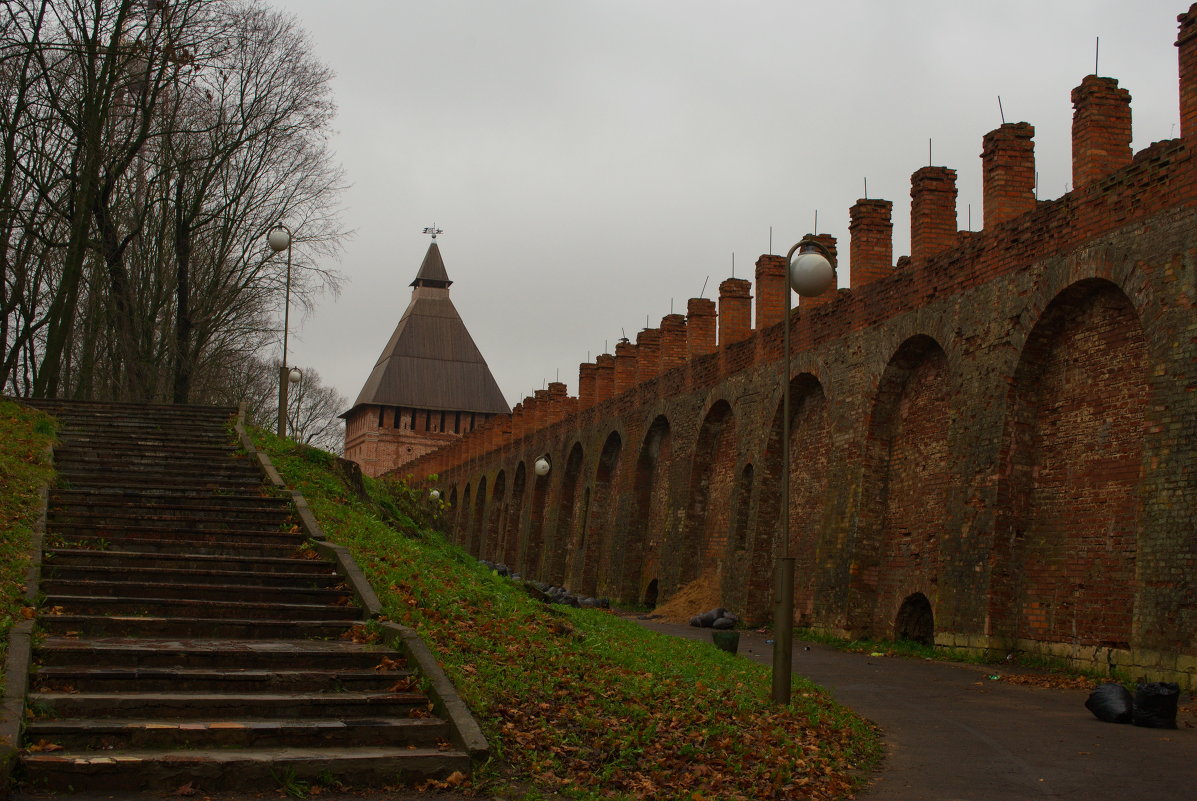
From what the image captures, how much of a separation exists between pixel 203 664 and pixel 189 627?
126 centimetres

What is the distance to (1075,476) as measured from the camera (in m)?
15.0

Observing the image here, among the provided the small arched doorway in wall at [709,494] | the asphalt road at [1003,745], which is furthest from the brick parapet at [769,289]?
A: the asphalt road at [1003,745]

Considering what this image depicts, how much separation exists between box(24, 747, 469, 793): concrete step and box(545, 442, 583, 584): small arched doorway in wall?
28.5 meters

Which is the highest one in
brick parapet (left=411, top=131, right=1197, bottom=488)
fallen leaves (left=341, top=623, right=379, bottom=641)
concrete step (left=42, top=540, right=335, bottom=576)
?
brick parapet (left=411, top=131, right=1197, bottom=488)

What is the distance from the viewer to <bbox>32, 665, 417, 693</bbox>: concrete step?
825 cm

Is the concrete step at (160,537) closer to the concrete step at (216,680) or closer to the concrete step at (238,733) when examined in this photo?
the concrete step at (216,680)

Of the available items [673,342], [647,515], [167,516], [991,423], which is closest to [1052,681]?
[991,423]

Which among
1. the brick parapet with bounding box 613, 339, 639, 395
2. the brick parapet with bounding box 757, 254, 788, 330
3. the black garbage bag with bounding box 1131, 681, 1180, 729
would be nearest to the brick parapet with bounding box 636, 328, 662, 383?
the brick parapet with bounding box 613, 339, 639, 395

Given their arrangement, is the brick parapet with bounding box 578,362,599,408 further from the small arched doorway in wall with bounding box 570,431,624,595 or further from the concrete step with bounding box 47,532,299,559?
the concrete step with bounding box 47,532,299,559

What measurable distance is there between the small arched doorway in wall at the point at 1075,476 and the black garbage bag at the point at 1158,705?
10.3 ft

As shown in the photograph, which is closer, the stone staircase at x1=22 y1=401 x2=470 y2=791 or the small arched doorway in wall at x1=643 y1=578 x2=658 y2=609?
the stone staircase at x1=22 y1=401 x2=470 y2=791

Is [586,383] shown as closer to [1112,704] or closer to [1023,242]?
[1023,242]

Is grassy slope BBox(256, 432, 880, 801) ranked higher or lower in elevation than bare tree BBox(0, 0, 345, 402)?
lower

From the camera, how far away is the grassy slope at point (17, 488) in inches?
382
